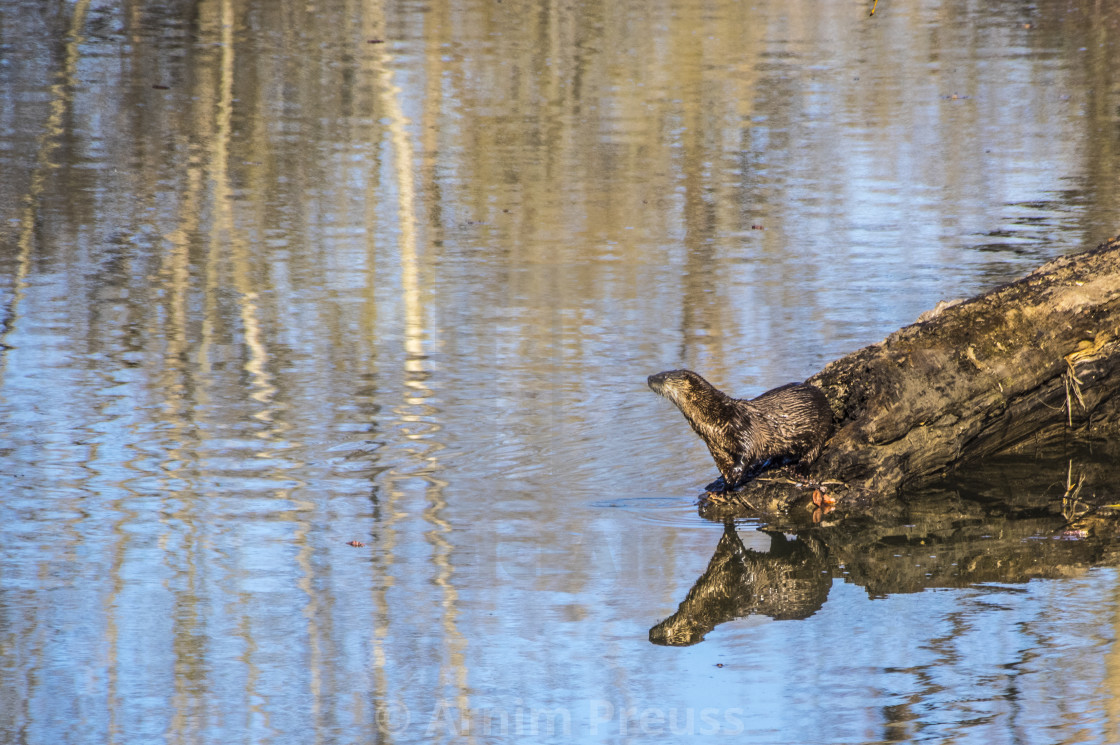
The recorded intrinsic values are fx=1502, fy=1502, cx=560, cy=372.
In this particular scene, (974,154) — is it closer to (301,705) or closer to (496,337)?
(496,337)

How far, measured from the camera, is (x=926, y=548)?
581 centimetres

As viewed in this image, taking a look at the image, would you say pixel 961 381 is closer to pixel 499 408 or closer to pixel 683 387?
pixel 683 387

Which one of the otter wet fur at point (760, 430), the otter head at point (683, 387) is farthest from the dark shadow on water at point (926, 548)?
the otter head at point (683, 387)

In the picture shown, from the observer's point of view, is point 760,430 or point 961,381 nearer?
point 961,381

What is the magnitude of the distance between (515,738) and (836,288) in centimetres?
597

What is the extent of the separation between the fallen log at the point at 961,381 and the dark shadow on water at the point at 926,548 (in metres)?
0.17

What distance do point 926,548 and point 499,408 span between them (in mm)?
2566

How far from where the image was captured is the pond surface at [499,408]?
185 inches

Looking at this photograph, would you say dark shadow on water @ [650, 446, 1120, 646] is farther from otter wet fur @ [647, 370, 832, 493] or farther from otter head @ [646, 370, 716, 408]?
otter head @ [646, 370, 716, 408]

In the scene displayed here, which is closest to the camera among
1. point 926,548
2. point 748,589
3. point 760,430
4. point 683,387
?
point 748,589

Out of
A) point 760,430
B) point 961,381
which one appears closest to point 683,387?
point 760,430

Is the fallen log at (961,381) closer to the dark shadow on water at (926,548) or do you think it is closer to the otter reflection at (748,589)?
the dark shadow on water at (926,548)

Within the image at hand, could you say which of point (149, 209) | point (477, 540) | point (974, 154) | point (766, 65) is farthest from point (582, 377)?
point (766, 65)

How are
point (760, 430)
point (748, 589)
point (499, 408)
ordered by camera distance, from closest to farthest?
point (748, 589) → point (760, 430) → point (499, 408)
